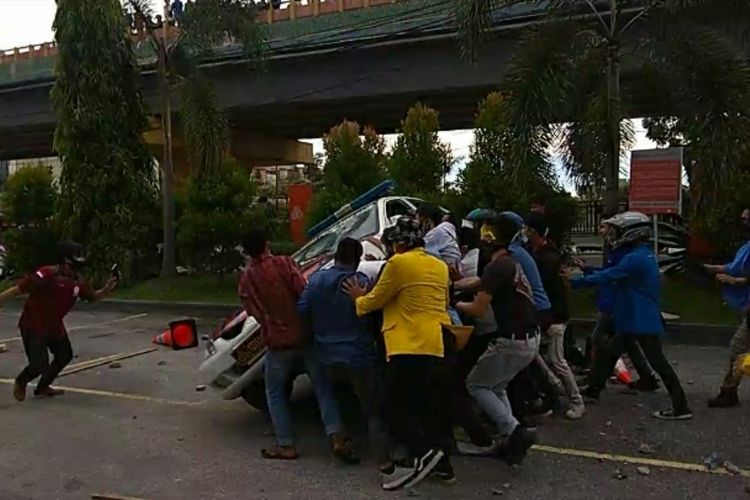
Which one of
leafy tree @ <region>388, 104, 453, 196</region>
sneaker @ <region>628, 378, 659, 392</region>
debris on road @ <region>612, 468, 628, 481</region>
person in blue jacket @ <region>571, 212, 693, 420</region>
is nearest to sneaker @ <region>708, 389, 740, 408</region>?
person in blue jacket @ <region>571, 212, 693, 420</region>

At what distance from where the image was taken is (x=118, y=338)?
11891 mm

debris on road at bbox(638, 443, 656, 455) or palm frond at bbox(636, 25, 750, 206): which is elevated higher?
palm frond at bbox(636, 25, 750, 206)

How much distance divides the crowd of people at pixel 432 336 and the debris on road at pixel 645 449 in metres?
0.80

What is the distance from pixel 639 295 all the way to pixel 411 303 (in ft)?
7.82

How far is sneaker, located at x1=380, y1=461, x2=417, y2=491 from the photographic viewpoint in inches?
201

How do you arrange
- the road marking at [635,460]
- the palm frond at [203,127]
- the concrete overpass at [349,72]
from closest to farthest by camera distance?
the road marking at [635,460] → the palm frond at [203,127] → the concrete overpass at [349,72]

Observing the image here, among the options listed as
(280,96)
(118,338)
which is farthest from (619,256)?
(280,96)

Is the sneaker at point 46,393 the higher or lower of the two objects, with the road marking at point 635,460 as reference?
lower

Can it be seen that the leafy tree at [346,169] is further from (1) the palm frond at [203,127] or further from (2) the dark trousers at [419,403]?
(2) the dark trousers at [419,403]

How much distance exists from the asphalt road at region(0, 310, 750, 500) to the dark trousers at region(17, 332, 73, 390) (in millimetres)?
243

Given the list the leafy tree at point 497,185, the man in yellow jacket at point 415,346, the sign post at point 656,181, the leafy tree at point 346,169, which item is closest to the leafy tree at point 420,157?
the leafy tree at point 346,169

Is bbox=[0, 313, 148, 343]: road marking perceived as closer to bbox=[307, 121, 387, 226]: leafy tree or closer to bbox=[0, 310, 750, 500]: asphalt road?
bbox=[307, 121, 387, 226]: leafy tree

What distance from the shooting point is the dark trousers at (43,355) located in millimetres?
7578

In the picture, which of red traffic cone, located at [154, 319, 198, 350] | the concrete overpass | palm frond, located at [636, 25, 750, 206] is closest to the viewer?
palm frond, located at [636, 25, 750, 206]
